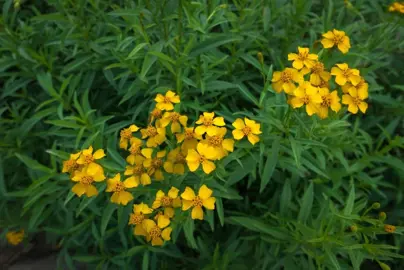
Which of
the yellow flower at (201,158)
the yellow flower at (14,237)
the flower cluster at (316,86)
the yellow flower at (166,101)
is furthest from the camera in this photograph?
the yellow flower at (14,237)

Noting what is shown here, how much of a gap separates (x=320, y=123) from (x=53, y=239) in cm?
166

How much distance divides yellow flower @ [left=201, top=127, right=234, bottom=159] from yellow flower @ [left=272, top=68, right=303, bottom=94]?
1.05ft

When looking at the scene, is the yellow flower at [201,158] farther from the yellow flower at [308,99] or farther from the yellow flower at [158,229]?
the yellow flower at [308,99]

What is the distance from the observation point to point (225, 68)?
98.0 inches

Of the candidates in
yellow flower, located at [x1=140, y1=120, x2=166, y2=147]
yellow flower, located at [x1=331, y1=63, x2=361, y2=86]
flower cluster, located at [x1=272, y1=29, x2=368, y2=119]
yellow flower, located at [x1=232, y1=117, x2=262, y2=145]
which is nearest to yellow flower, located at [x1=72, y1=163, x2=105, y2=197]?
yellow flower, located at [x1=140, y1=120, x2=166, y2=147]

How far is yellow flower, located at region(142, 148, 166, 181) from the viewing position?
162cm

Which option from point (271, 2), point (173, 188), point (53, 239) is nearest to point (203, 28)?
point (271, 2)

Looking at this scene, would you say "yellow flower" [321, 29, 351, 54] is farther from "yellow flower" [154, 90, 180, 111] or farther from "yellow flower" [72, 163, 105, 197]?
"yellow flower" [72, 163, 105, 197]

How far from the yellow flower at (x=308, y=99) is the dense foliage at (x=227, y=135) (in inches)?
4.6

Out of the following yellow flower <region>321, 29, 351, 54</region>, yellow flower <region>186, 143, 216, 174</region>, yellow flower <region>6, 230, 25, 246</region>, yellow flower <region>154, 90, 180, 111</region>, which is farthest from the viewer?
yellow flower <region>6, 230, 25, 246</region>

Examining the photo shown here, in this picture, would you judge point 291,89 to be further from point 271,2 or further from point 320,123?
point 271,2

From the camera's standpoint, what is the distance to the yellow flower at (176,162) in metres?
1.61

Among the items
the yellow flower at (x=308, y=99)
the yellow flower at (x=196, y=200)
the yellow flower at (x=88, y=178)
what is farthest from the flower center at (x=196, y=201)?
the yellow flower at (x=308, y=99)

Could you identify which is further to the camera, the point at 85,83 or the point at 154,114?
the point at 85,83
